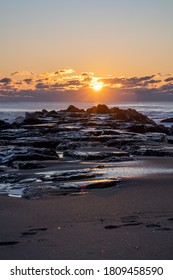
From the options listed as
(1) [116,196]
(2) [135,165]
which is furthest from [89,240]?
(2) [135,165]

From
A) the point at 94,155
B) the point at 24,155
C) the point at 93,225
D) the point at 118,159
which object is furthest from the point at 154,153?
the point at 93,225

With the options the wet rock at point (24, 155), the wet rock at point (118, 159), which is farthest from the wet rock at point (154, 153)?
the wet rock at point (24, 155)

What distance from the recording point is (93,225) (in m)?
4.40

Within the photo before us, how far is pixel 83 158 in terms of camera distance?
30.1 feet

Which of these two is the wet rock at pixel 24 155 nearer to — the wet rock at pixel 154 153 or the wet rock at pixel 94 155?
the wet rock at pixel 94 155

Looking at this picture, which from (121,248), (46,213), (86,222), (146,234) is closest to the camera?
(121,248)

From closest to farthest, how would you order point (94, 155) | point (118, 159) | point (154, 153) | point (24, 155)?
point (118, 159)
point (24, 155)
point (94, 155)
point (154, 153)

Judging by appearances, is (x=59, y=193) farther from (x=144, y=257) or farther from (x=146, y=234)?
(x=144, y=257)

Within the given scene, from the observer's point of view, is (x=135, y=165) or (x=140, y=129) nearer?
(x=135, y=165)

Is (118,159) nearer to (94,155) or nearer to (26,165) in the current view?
(94,155)

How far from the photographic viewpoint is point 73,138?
526 inches

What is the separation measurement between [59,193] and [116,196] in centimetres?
73

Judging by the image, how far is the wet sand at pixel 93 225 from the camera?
371cm
